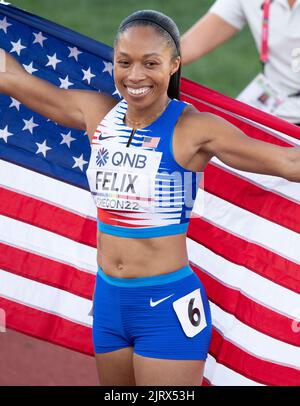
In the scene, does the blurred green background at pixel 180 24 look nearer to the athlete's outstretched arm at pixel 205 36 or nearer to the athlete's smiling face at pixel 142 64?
the athlete's outstretched arm at pixel 205 36

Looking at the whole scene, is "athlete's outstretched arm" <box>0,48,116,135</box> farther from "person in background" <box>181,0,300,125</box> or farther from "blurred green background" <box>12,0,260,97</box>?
"blurred green background" <box>12,0,260,97</box>

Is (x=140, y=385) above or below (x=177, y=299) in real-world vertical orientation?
below

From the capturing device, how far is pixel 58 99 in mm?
5629

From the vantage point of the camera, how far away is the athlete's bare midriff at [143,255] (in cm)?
532

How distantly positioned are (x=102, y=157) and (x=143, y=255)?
51 centimetres

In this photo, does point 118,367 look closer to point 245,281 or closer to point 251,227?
point 245,281

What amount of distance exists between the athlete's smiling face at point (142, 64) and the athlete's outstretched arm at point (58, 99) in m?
0.35

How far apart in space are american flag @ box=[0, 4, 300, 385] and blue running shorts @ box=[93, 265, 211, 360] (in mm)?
817

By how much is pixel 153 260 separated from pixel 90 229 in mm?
1228

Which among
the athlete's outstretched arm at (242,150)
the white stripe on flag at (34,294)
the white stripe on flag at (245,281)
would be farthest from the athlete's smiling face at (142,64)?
the white stripe on flag at (34,294)

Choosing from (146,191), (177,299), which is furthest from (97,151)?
(177,299)

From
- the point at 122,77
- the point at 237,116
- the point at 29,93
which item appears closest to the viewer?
the point at 122,77

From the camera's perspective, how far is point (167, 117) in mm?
5344
